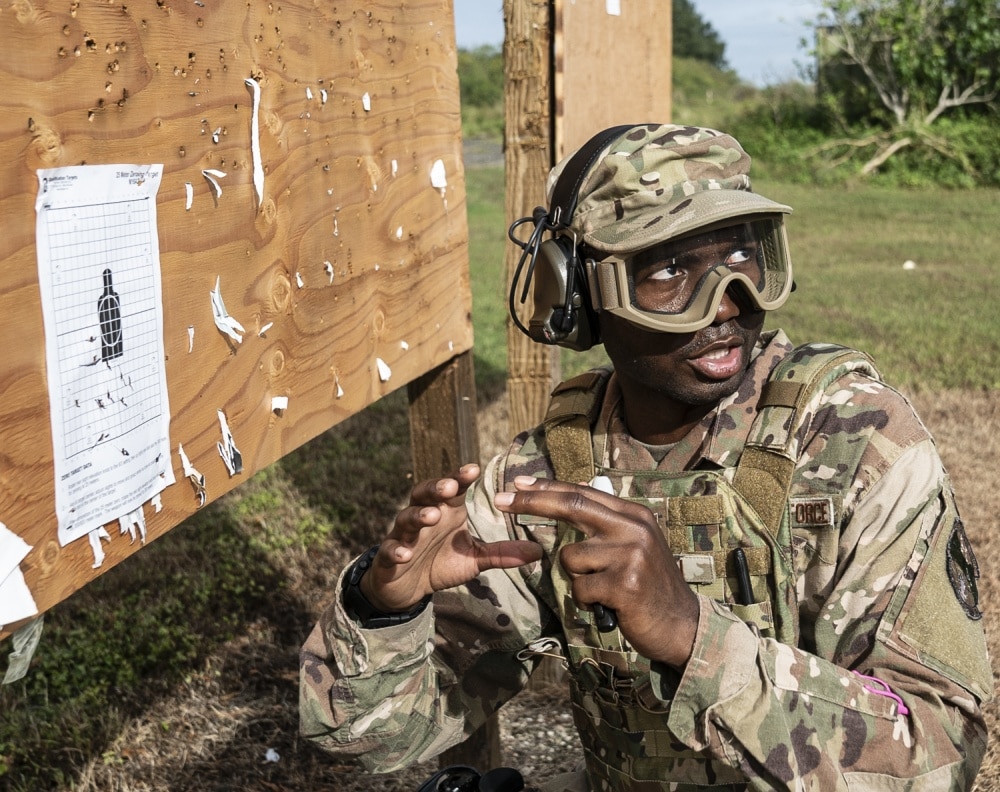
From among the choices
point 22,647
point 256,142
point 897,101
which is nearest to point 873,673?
point 22,647

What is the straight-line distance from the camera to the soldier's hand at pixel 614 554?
171 cm

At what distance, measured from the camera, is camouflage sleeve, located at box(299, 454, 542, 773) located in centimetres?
227

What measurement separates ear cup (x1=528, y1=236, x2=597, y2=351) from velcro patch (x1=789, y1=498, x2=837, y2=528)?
0.61 meters

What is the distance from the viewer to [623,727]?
2.24 meters

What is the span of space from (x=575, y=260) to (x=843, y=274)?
9.76 metres

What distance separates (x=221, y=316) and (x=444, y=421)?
4.52ft

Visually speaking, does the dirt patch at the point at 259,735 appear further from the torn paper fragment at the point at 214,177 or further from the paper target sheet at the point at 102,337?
the torn paper fragment at the point at 214,177

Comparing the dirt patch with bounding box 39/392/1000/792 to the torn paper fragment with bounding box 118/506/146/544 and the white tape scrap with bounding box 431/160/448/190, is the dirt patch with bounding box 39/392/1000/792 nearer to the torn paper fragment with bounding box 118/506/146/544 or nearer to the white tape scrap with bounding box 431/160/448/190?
the torn paper fragment with bounding box 118/506/146/544

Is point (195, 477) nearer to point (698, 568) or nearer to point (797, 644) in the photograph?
point (698, 568)

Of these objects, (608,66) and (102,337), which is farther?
(608,66)

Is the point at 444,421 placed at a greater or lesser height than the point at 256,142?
lesser

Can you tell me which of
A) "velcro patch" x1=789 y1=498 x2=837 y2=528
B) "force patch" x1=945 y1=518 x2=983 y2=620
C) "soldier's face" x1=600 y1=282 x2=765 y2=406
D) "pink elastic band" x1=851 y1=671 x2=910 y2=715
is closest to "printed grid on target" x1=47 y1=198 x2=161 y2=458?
"soldier's face" x1=600 y1=282 x2=765 y2=406

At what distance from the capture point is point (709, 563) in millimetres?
2131

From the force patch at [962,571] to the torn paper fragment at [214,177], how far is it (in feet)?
4.68
